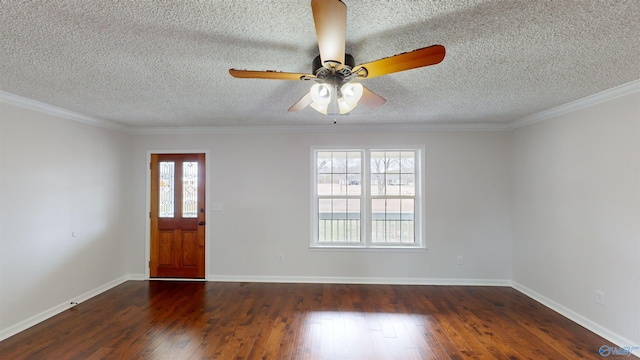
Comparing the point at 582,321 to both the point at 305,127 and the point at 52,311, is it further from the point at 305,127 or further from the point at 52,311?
the point at 52,311

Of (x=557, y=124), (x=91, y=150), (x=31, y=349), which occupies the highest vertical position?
(x=557, y=124)

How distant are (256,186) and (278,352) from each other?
2438 millimetres

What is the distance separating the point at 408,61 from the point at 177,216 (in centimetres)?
416

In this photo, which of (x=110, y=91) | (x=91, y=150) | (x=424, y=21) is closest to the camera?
(x=424, y=21)

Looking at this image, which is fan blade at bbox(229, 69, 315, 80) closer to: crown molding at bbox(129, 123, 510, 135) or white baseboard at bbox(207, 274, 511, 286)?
crown molding at bbox(129, 123, 510, 135)

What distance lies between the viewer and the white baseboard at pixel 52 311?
271 centimetres

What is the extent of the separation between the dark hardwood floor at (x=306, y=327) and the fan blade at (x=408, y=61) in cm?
231

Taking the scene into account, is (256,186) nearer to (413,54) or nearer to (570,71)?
(413,54)

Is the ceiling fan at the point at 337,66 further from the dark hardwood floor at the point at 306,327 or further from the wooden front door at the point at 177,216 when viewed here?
the wooden front door at the point at 177,216

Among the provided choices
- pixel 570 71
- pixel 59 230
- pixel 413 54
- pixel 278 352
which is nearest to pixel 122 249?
pixel 59 230

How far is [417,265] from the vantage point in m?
4.16

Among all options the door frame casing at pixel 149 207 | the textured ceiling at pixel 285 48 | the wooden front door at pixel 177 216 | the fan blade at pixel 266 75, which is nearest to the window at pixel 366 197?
the textured ceiling at pixel 285 48

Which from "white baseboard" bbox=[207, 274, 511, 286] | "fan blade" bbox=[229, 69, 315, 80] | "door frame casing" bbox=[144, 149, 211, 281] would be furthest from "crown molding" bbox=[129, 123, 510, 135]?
"fan blade" bbox=[229, 69, 315, 80]

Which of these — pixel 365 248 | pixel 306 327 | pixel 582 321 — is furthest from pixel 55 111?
pixel 582 321
